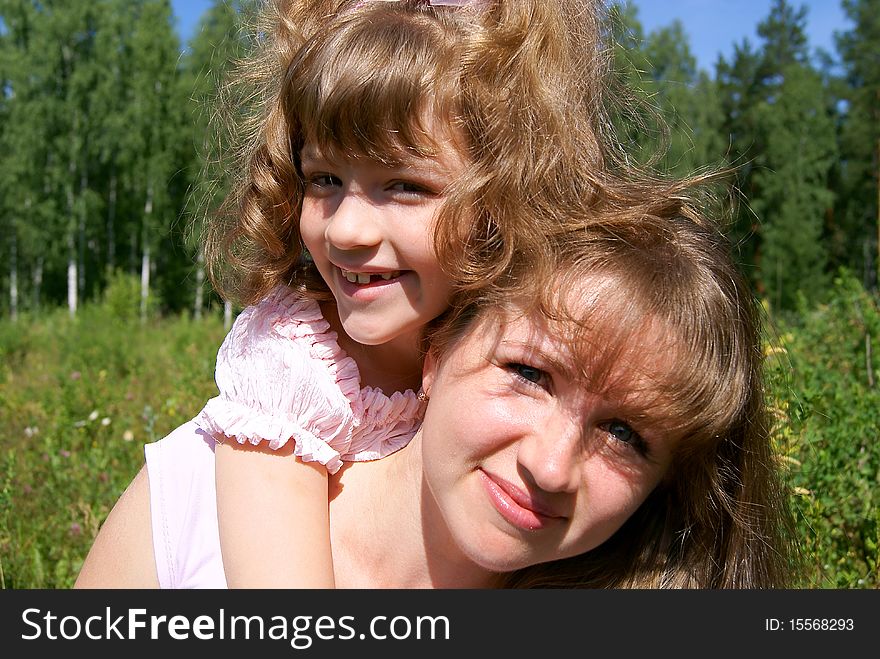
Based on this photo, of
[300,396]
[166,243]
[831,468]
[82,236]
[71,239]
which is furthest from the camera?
[166,243]

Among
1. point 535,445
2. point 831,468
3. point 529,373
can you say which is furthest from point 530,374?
point 831,468

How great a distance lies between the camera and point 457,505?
155 cm

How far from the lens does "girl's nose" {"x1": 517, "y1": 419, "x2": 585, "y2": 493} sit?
1.43 m

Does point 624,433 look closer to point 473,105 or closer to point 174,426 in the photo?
point 473,105

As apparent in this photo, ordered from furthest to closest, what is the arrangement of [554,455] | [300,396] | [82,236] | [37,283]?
[37,283], [82,236], [300,396], [554,455]

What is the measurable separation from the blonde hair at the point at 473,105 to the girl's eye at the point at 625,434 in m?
0.35

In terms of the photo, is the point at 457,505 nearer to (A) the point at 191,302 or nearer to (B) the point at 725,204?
(B) the point at 725,204

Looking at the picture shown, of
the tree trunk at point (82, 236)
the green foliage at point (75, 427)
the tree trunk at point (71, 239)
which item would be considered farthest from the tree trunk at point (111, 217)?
the green foliage at point (75, 427)

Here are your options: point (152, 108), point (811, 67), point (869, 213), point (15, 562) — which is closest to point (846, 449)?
point (15, 562)

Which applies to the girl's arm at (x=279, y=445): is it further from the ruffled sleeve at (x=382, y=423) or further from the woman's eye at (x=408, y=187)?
the woman's eye at (x=408, y=187)

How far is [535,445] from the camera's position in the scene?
1467 millimetres

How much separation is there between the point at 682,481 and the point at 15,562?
8.37 feet

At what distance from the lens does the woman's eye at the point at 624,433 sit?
4.98 feet

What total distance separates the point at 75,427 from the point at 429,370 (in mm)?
3605
